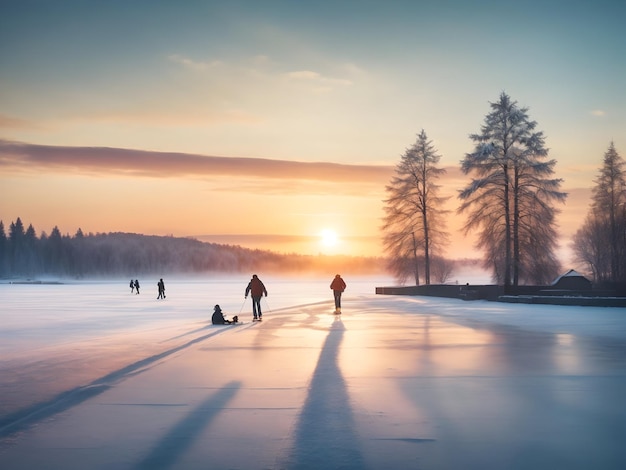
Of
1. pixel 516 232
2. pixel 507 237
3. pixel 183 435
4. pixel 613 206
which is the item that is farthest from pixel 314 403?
pixel 613 206

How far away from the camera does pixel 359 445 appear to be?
19.7 feet

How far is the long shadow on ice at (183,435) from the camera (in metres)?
5.49

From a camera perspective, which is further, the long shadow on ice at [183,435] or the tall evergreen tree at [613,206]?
the tall evergreen tree at [613,206]

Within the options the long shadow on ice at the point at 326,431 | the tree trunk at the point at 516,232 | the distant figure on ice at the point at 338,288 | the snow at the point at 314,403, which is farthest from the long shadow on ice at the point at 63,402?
the tree trunk at the point at 516,232

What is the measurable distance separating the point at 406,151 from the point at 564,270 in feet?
59.0

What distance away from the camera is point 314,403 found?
8047mm

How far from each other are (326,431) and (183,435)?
1.57 metres

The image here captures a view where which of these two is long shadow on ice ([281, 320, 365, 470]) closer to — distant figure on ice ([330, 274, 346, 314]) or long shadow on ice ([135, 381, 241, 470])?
long shadow on ice ([135, 381, 241, 470])

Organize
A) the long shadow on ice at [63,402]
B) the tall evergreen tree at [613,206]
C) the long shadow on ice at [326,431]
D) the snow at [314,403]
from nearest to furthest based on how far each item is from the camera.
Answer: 1. the long shadow on ice at [326,431]
2. the snow at [314,403]
3. the long shadow on ice at [63,402]
4. the tall evergreen tree at [613,206]

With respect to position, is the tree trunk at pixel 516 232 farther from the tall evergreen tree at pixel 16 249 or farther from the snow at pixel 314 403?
the tall evergreen tree at pixel 16 249

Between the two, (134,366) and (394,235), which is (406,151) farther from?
(134,366)

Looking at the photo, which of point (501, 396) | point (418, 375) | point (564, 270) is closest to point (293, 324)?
point (418, 375)

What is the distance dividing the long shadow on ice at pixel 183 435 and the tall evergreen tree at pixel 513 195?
35.8 m

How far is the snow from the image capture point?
5.71 metres
